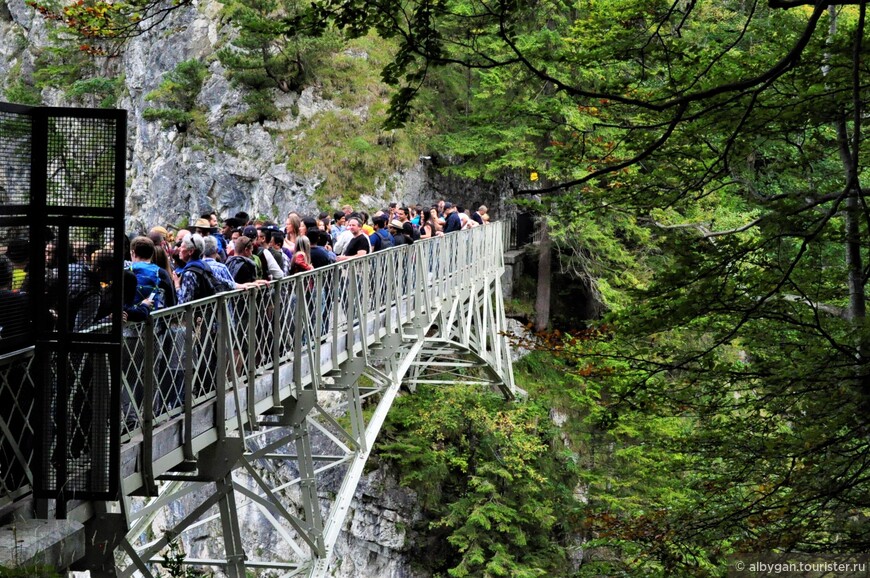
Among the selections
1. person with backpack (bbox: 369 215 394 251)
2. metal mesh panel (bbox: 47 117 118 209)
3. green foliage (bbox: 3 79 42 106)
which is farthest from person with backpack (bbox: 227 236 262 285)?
green foliage (bbox: 3 79 42 106)

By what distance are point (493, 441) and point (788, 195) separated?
1622 centimetres

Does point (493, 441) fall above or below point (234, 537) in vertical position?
below

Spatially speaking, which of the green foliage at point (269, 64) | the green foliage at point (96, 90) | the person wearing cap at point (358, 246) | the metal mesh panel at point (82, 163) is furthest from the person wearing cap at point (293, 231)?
the green foliage at point (96, 90)

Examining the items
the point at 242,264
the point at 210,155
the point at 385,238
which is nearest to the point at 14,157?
the point at 242,264

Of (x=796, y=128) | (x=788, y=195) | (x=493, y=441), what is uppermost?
(x=796, y=128)

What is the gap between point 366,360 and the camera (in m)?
10.5

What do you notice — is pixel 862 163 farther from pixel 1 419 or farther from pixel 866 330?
pixel 1 419

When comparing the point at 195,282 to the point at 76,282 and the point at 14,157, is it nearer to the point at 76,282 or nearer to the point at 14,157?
the point at 76,282

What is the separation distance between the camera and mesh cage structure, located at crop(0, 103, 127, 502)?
3.83 metres

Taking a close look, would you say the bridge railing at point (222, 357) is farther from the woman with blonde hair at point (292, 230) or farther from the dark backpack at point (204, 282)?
the woman with blonde hair at point (292, 230)

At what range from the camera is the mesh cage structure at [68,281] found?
151 inches

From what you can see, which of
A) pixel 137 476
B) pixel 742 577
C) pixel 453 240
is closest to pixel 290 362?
pixel 137 476

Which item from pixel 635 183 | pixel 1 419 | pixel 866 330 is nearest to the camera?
pixel 1 419

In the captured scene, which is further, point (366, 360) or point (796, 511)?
point (366, 360)
